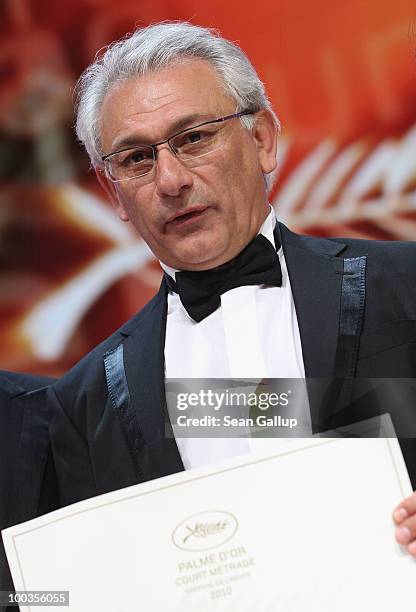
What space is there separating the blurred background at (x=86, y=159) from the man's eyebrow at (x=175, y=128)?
790mm

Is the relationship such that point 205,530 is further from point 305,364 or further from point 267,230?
point 267,230

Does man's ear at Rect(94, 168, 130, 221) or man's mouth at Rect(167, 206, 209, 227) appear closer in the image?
man's mouth at Rect(167, 206, 209, 227)

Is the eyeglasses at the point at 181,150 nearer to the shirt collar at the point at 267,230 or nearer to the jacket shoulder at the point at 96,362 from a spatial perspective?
the shirt collar at the point at 267,230

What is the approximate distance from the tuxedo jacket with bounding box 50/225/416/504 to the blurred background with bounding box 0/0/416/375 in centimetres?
63

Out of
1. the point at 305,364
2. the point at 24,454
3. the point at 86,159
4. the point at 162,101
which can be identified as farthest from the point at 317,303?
the point at 86,159

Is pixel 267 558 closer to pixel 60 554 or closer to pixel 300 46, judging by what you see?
pixel 60 554

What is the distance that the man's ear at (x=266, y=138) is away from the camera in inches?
83.6

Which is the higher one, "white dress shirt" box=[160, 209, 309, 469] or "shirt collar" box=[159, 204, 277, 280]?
"shirt collar" box=[159, 204, 277, 280]

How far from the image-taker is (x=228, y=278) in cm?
208

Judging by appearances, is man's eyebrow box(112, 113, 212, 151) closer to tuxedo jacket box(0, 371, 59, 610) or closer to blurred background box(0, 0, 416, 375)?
tuxedo jacket box(0, 371, 59, 610)

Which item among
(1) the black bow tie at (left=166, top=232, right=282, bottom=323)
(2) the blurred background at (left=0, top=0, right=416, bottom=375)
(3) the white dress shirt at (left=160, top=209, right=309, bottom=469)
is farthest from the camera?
(2) the blurred background at (left=0, top=0, right=416, bottom=375)

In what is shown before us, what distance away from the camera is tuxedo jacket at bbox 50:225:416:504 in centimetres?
182

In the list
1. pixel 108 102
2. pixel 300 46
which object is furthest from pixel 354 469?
pixel 300 46

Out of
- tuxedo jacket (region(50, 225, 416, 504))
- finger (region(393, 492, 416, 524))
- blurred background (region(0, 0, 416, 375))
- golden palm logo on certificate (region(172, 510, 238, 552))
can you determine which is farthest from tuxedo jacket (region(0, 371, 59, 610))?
finger (region(393, 492, 416, 524))
